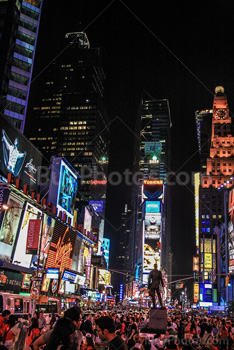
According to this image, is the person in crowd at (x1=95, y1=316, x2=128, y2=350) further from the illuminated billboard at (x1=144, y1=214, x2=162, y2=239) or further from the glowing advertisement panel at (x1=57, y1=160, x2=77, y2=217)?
the illuminated billboard at (x1=144, y1=214, x2=162, y2=239)

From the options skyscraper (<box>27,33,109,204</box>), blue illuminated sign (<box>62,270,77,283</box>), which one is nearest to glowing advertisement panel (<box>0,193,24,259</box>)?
blue illuminated sign (<box>62,270,77,283</box>)

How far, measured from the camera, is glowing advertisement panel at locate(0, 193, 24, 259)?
35.0 metres

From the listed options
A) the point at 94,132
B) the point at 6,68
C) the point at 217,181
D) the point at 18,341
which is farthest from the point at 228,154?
the point at 18,341

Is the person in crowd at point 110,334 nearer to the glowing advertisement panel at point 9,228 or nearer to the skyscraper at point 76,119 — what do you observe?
the glowing advertisement panel at point 9,228

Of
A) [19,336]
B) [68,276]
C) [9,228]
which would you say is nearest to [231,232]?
[68,276]

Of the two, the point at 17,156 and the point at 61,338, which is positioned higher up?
the point at 17,156

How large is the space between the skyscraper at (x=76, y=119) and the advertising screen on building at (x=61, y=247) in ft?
350

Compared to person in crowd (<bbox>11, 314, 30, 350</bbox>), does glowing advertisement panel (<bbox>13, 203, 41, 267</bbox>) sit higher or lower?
higher

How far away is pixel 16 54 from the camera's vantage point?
241 feet

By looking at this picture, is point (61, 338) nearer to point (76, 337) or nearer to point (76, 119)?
point (76, 337)

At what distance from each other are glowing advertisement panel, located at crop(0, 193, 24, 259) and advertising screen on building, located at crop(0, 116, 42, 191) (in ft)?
18.3

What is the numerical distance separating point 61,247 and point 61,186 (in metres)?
9.44

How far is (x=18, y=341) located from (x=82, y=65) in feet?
646

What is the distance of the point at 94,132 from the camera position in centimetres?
17300
